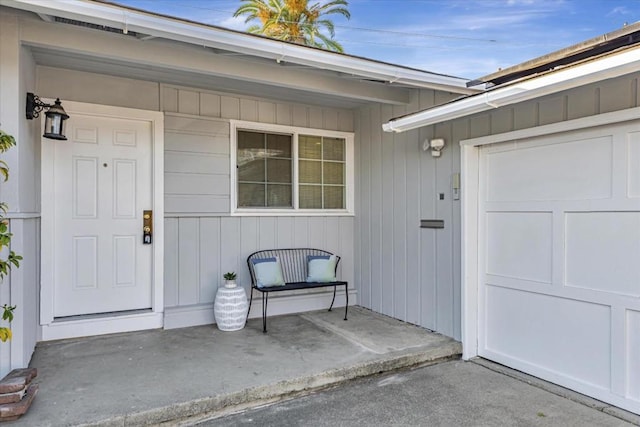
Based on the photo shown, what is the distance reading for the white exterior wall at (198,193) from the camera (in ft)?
13.8

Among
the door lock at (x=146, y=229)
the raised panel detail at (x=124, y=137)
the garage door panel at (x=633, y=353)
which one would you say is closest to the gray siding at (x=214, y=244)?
the door lock at (x=146, y=229)

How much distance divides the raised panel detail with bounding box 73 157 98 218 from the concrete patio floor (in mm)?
1181

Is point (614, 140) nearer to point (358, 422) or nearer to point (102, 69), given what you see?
point (358, 422)

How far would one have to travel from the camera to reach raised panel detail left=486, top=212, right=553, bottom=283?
3207mm

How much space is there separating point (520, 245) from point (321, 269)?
2112mm

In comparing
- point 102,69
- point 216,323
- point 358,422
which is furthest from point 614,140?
point 102,69

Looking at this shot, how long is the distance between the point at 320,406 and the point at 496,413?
1.13m

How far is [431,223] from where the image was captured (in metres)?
4.13

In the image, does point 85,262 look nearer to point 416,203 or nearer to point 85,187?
point 85,187

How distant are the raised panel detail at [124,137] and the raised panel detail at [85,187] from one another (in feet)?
0.90

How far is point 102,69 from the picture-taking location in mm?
3805

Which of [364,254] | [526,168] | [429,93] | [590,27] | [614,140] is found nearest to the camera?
[614,140]

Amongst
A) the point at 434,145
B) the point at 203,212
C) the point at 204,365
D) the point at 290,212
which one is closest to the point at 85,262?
the point at 203,212

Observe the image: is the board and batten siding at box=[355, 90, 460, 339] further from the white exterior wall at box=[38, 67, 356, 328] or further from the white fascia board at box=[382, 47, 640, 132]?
the white exterior wall at box=[38, 67, 356, 328]
